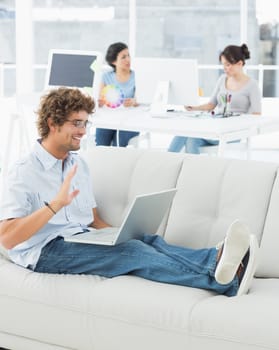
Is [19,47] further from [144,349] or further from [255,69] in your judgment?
[144,349]

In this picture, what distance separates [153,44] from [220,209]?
5723 mm

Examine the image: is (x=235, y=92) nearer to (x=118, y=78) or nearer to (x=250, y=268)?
(x=118, y=78)

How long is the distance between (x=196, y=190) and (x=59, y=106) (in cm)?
62

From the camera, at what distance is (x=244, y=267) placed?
9.29 feet

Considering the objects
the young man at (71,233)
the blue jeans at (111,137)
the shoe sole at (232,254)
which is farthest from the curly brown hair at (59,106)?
the blue jeans at (111,137)

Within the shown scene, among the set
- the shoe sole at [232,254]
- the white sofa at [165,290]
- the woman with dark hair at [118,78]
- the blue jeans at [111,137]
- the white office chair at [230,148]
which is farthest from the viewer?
the woman with dark hair at [118,78]

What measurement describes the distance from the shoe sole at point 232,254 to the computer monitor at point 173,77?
2.98 metres

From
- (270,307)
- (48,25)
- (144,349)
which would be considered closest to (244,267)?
(270,307)

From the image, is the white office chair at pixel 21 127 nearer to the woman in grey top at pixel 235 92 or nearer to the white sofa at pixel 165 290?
the woman in grey top at pixel 235 92

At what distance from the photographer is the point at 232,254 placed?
276 centimetres

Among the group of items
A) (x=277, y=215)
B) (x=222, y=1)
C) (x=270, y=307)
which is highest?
(x=222, y=1)

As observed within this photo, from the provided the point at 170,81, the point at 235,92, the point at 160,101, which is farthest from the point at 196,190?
the point at 235,92

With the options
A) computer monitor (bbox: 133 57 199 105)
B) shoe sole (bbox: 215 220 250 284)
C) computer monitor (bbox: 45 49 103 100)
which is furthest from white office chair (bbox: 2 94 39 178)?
shoe sole (bbox: 215 220 250 284)

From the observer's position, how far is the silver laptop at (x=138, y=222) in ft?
9.68
